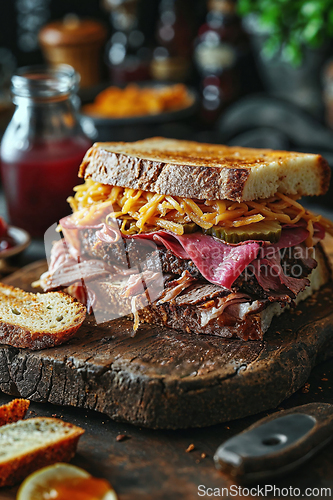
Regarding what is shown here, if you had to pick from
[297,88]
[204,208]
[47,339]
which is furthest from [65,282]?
[297,88]

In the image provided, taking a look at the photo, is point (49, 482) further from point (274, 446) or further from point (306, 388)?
point (306, 388)

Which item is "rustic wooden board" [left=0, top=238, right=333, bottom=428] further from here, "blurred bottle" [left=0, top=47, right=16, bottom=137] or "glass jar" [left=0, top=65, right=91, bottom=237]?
"blurred bottle" [left=0, top=47, right=16, bottom=137]

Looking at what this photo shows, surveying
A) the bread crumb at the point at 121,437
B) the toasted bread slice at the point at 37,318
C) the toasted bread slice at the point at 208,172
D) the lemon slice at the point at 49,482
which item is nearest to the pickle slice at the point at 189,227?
the toasted bread slice at the point at 208,172

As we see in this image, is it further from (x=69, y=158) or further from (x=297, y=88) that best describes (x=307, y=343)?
(x=297, y=88)

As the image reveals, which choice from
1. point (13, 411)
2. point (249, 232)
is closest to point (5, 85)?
point (249, 232)

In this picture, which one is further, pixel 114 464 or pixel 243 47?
pixel 243 47

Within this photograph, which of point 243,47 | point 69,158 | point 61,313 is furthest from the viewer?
point 243,47

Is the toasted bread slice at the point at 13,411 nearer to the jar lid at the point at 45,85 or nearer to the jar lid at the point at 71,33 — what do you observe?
the jar lid at the point at 45,85
